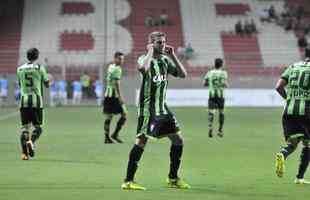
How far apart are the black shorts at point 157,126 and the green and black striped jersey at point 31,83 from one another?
15.0ft

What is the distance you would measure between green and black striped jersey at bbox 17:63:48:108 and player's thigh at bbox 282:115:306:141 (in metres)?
5.26

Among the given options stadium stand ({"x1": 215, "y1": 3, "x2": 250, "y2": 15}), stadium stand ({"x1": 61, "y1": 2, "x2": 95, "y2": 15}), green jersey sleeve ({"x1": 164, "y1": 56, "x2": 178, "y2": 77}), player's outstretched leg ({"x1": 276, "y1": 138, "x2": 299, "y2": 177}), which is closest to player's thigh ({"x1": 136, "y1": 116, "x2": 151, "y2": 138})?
green jersey sleeve ({"x1": 164, "y1": 56, "x2": 178, "y2": 77})

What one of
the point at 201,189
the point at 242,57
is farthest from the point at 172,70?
the point at 242,57

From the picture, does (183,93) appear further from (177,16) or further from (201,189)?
(201,189)

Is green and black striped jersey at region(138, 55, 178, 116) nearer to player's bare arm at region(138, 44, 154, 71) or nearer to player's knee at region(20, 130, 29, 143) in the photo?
player's bare arm at region(138, 44, 154, 71)

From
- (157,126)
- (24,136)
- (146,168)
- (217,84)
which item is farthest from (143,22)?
(157,126)

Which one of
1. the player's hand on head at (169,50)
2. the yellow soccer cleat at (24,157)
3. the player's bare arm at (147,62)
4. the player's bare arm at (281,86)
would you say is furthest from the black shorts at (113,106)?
the player's bare arm at (147,62)

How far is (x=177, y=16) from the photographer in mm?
48656

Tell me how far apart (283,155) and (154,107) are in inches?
77.7

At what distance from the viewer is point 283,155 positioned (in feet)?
35.0

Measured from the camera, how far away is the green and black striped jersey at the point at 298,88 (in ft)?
35.7

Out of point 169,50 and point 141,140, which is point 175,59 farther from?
point 141,140

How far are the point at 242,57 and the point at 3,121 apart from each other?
19618 millimetres

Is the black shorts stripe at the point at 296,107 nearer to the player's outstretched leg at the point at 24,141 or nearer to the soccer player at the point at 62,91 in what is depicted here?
the player's outstretched leg at the point at 24,141
